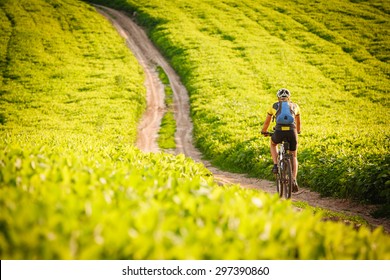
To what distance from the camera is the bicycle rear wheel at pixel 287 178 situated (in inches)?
372

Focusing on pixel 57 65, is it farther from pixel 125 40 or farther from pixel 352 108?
pixel 352 108

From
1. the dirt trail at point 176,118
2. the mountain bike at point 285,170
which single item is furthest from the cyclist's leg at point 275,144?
the dirt trail at point 176,118

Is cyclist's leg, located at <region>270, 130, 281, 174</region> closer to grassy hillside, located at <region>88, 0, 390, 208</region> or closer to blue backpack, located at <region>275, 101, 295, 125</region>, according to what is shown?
blue backpack, located at <region>275, 101, 295, 125</region>

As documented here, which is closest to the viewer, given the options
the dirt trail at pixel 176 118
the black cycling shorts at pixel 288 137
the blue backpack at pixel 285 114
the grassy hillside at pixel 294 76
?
the blue backpack at pixel 285 114

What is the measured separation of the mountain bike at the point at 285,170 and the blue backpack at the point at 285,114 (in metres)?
0.68

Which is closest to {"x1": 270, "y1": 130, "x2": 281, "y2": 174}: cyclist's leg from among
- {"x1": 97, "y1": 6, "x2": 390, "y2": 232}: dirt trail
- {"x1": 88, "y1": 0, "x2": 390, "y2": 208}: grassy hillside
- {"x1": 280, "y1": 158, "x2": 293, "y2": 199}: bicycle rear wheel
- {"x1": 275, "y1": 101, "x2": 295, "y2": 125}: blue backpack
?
{"x1": 280, "y1": 158, "x2": 293, "y2": 199}: bicycle rear wheel

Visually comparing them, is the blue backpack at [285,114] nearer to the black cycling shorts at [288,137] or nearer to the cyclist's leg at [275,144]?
the black cycling shorts at [288,137]

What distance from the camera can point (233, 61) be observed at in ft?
124

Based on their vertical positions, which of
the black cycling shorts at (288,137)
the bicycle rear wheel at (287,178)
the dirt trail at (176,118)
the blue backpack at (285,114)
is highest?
the blue backpack at (285,114)

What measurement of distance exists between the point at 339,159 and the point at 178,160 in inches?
253

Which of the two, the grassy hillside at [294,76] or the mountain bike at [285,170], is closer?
the mountain bike at [285,170]

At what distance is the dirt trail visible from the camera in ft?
33.1

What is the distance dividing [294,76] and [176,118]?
13.5 metres
